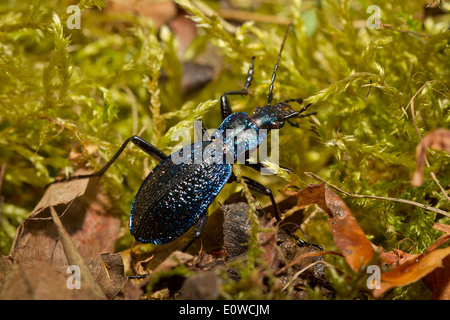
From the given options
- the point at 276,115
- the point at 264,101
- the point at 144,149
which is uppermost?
the point at 264,101

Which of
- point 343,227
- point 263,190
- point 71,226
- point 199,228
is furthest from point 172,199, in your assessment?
point 343,227

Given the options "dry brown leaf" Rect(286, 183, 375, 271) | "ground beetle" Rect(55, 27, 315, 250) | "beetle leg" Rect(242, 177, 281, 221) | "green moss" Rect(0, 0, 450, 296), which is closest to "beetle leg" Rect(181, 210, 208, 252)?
"ground beetle" Rect(55, 27, 315, 250)

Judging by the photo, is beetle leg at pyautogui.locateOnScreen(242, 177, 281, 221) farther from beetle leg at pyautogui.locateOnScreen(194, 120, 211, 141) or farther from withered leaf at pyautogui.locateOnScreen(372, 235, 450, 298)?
withered leaf at pyautogui.locateOnScreen(372, 235, 450, 298)

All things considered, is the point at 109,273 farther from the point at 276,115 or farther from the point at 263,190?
the point at 276,115

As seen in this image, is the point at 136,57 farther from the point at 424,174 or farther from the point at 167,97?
→ the point at 424,174

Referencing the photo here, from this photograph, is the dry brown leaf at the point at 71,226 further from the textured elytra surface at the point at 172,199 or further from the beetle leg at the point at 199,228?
the beetle leg at the point at 199,228

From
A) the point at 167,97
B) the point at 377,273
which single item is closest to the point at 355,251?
the point at 377,273

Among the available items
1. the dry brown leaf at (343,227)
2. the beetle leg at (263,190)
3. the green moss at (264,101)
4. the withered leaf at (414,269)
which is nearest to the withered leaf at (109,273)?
the green moss at (264,101)
